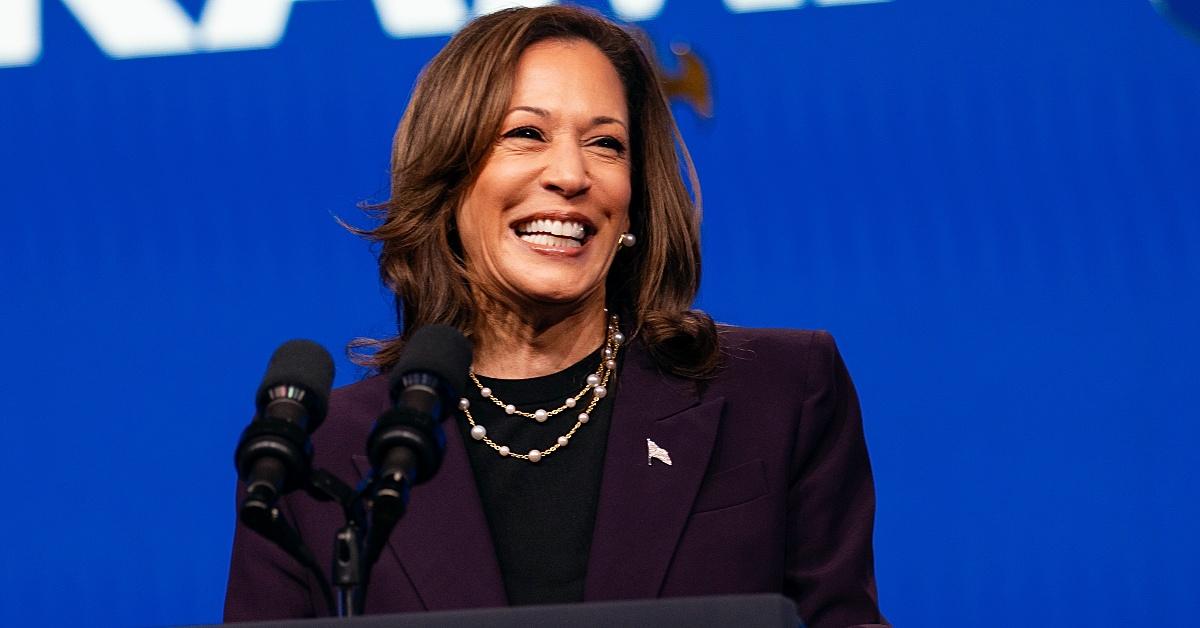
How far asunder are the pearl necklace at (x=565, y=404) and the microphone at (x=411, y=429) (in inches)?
27.2

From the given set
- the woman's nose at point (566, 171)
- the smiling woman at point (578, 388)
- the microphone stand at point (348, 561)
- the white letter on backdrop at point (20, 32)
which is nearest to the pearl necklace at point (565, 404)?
the smiling woman at point (578, 388)

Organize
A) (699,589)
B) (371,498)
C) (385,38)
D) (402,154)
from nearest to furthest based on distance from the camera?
(371,498)
(699,589)
(402,154)
(385,38)

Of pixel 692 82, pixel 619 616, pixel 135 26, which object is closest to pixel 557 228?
pixel 692 82

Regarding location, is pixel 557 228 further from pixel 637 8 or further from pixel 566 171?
pixel 637 8

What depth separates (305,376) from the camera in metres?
1.32

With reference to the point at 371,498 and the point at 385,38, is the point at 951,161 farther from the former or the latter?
the point at 371,498

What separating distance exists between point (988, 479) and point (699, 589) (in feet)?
3.17

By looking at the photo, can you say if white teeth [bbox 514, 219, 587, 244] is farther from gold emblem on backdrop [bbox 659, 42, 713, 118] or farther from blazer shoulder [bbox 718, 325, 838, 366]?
gold emblem on backdrop [bbox 659, 42, 713, 118]

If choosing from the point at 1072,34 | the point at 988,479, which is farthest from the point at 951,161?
the point at 988,479

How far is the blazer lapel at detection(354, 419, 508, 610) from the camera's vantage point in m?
1.86

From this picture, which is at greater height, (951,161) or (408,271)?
(951,161)

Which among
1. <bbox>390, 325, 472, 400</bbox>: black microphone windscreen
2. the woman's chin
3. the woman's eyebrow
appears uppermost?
the woman's eyebrow

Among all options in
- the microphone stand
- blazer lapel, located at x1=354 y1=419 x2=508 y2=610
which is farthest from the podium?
blazer lapel, located at x1=354 y1=419 x2=508 y2=610

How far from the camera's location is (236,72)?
3061mm
